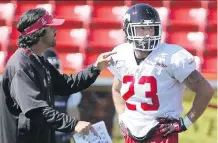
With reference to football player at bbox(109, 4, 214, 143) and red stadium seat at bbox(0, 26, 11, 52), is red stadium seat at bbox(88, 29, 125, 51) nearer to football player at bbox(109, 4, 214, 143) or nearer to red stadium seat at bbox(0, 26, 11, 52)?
red stadium seat at bbox(0, 26, 11, 52)

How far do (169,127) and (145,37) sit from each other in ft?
1.77

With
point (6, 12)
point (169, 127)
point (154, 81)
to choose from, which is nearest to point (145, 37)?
point (154, 81)

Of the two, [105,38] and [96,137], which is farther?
[105,38]

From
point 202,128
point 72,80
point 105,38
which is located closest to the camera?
point 72,80

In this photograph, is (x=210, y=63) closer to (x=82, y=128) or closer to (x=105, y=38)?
(x=105, y=38)

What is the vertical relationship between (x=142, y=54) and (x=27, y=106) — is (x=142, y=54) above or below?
above

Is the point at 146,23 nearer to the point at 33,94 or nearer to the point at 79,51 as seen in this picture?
the point at 33,94

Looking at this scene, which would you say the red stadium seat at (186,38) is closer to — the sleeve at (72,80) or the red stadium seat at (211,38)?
the red stadium seat at (211,38)

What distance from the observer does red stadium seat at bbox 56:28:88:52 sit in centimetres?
729

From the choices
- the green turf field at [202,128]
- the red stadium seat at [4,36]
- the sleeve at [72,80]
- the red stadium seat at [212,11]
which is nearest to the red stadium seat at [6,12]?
the red stadium seat at [4,36]

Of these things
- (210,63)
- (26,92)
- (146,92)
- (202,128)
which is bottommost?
(202,128)

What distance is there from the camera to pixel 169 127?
3938 millimetres

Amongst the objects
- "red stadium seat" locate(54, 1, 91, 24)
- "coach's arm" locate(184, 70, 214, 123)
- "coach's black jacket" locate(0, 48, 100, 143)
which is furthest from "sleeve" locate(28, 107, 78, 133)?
"red stadium seat" locate(54, 1, 91, 24)

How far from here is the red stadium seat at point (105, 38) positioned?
23.6ft
